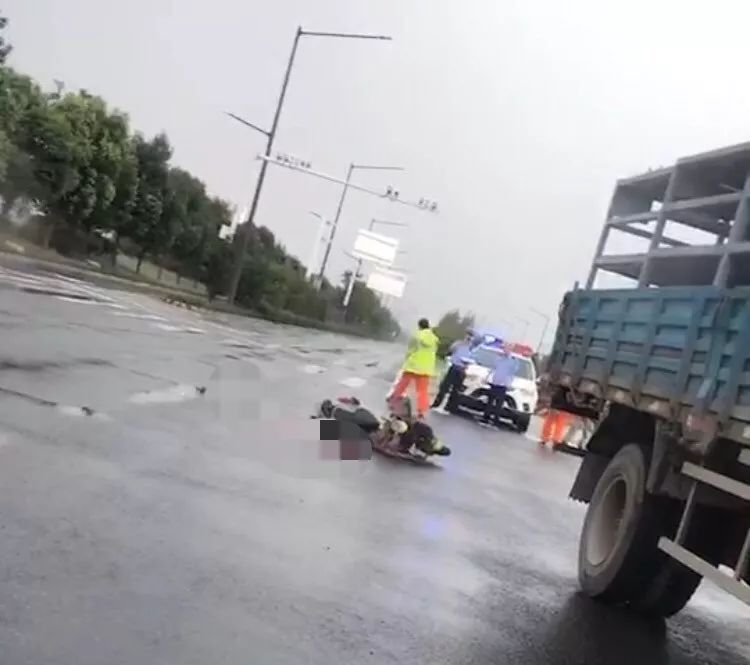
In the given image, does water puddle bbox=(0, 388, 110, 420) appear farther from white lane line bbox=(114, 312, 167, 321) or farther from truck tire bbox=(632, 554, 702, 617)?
white lane line bbox=(114, 312, 167, 321)

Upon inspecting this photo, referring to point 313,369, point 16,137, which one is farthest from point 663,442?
point 16,137

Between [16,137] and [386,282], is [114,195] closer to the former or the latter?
[16,137]

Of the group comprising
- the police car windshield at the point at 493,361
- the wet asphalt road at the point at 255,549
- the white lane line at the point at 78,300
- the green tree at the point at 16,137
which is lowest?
the white lane line at the point at 78,300

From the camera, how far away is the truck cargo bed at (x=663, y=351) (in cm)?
728

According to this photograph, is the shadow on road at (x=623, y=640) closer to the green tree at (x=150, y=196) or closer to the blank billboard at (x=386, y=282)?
the green tree at (x=150, y=196)

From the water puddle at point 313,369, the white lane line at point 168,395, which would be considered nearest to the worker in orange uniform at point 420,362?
the white lane line at point 168,395

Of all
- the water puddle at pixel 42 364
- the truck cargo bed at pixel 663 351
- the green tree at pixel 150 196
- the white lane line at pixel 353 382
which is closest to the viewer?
the truck cargo bed at pixel 663 351

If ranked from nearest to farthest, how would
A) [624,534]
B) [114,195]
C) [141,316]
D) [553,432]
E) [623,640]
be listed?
[623,640], [624,534], [553,432], [141,316], [114,195]

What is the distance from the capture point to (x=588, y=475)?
10.3 m

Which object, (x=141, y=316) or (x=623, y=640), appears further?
(x=141, y=316)

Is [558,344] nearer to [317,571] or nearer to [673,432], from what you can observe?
[673,432]

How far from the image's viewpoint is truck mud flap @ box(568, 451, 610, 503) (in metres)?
10.2

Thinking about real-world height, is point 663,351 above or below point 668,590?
above

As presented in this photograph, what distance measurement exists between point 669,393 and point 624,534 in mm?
1078
